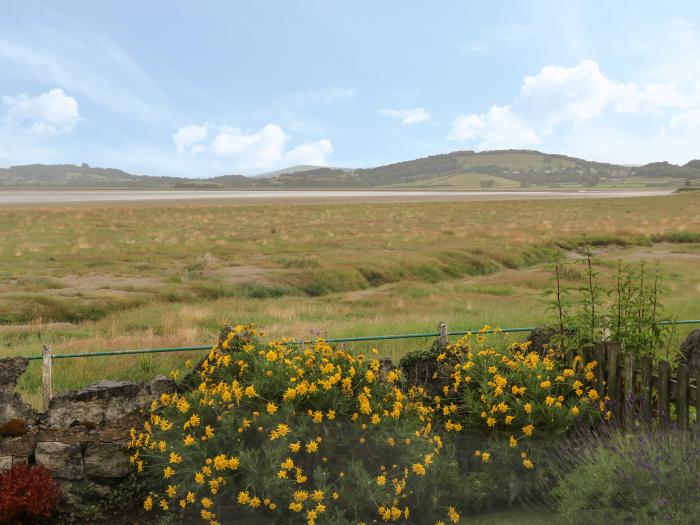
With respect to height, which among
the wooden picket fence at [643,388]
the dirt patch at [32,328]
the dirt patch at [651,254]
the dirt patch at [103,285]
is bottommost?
the dirt patch at [651,254]

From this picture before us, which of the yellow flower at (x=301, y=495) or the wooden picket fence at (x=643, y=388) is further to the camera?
the wooden picket fence at (x=643, y=388)

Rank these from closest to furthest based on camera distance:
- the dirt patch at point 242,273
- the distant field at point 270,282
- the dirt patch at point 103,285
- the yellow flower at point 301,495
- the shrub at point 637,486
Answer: the shrub at point 637,486, the yellow flower at point 301,495, the distant field at point 270,282, the dirt patch at point 103,285, the dirt patch at point 242,273

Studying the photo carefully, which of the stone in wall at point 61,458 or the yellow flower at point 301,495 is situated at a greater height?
the yellow flower at point 301,495

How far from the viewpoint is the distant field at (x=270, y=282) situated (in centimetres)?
1565

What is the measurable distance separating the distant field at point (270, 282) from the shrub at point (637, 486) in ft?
17.3

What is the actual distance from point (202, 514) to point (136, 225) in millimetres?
52890

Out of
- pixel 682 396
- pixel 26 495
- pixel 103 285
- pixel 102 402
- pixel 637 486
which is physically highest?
pixel 682 396

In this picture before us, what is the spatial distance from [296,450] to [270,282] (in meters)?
19.6

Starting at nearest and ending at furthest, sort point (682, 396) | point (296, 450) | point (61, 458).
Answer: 1. point (296, 450)
2. point (682, 396)
3. point (61, 458)

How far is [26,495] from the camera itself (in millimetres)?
6578

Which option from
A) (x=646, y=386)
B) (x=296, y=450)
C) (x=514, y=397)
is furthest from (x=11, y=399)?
(x=646, y=386)

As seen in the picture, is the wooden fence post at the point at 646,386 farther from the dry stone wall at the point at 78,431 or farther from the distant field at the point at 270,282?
the dry stone wall at the point at 78,431

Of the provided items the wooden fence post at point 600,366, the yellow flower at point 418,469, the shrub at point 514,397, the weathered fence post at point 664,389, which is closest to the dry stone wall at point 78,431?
the yellow flower at point 418,469

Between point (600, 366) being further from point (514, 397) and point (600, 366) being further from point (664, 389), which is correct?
point (514, 397)
